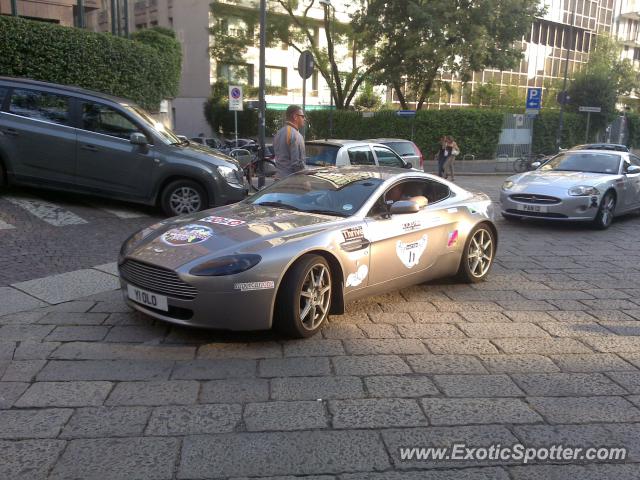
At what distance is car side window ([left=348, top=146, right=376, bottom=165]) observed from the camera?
32.5 ft

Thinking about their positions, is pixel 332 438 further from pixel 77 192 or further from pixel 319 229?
pixel 77 192

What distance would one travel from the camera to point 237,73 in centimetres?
3422

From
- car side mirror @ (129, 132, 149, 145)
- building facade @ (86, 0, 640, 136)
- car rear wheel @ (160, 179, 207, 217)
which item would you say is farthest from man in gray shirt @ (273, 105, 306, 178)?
building facade @ (86, 0, 640, 136)

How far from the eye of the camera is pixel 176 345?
171 inches

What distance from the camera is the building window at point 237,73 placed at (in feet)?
112

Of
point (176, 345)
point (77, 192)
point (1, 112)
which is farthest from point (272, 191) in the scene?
point (1, 112)

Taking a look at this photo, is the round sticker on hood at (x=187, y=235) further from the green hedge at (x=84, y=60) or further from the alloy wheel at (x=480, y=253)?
the green hedge at (x=84, y=60)

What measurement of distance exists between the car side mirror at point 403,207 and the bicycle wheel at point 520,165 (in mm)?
20970

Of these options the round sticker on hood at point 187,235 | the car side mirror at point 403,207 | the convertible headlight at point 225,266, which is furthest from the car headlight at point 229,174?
the convertible headlight at point 225,266

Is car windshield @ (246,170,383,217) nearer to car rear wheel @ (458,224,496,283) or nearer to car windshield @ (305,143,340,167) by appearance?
car rear wheel @ (458,224,496,283)

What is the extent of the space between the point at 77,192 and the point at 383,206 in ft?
18.3

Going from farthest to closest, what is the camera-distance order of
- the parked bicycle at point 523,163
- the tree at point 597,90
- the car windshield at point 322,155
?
the tree at point 597,90 < the parked bicycle at point 523,163 < the car windshield at point 322,155

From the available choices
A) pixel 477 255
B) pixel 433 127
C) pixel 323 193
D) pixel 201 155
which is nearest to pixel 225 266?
pixel 323 193

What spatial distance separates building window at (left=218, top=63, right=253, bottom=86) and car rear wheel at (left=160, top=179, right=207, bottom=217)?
87.3 ft
